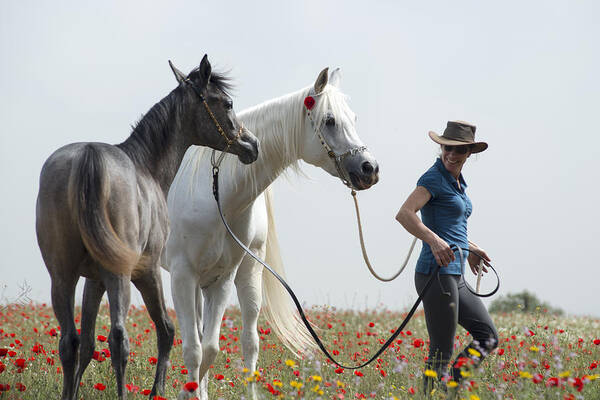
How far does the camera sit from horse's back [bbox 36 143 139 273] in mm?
3740

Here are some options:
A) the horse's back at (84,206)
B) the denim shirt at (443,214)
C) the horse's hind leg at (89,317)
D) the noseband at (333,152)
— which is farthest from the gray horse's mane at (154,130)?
the denim shirt at (443,214)

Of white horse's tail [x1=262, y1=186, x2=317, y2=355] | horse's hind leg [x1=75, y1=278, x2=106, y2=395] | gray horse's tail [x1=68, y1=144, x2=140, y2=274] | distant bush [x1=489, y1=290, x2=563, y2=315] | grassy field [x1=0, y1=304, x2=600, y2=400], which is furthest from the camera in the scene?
distant bush [x1=489, y1=290, x2=563, y2=315]

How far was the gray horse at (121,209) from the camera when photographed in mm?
3812

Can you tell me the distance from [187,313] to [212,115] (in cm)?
167

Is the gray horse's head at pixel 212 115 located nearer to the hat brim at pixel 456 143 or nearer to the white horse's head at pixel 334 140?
the white horse's head at pixel 334 140

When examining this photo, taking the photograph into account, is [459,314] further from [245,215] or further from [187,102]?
[187,102]

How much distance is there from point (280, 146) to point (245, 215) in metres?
0.72

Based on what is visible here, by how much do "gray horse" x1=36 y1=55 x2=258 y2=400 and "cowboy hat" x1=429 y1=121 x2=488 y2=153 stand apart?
151 cm

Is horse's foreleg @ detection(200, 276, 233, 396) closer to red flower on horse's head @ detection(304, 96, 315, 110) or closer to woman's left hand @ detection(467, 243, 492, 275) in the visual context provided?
red flower on horse's head @ detection(304, 96, 315, 110)

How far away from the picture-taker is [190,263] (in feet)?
16.9

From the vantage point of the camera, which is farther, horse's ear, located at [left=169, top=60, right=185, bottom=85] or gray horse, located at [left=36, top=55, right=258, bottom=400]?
horse's ear, located at [left=169, top=60, right=185, bottom=85]

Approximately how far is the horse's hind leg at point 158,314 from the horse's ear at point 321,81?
1.89 m

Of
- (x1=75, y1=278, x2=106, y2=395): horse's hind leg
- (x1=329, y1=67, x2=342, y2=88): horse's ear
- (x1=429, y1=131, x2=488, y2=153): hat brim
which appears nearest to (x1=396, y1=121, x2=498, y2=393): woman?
(x1=429, y1=131, x2=488, y2=153): hat brim

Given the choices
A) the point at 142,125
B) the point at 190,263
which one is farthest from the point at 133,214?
the point at 190,263
